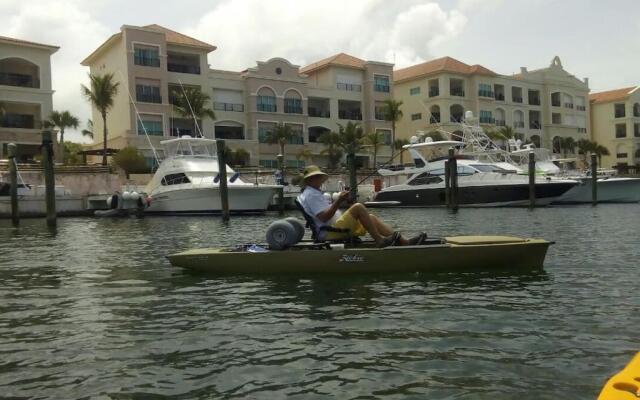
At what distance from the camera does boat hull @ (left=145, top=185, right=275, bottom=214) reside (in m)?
30.7

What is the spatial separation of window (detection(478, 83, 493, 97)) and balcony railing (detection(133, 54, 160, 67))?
119 feet

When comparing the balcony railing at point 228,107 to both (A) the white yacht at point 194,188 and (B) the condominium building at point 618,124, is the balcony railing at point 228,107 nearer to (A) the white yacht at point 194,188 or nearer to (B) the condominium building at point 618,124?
(A) the white yacht at point 194,188

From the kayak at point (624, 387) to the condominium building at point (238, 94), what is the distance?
46094 millimetres

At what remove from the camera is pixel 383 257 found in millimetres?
9539

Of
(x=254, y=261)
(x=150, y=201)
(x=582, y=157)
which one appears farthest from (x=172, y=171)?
(x=582, y=157)

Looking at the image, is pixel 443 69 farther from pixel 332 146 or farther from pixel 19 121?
pixel 19 121

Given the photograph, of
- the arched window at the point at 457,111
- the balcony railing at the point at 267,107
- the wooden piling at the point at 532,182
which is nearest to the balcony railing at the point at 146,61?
the balcony railing at the point at 267,107

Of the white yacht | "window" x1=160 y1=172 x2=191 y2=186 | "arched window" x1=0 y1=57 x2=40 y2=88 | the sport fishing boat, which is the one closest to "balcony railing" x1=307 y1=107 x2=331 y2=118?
the sport fishing boat

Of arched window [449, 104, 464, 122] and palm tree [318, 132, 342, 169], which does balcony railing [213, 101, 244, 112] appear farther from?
arched window [449, 104, 464, 122]

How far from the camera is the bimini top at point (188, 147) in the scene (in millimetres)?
33000

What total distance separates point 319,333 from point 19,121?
4610 cm

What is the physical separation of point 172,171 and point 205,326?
2639 centimetres

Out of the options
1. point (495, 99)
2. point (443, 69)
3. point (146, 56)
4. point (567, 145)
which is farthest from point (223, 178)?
point (567, 145)

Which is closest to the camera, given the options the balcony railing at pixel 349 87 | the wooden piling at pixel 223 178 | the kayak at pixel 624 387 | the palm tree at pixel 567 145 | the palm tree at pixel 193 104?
the kayak at pixel 624 387
